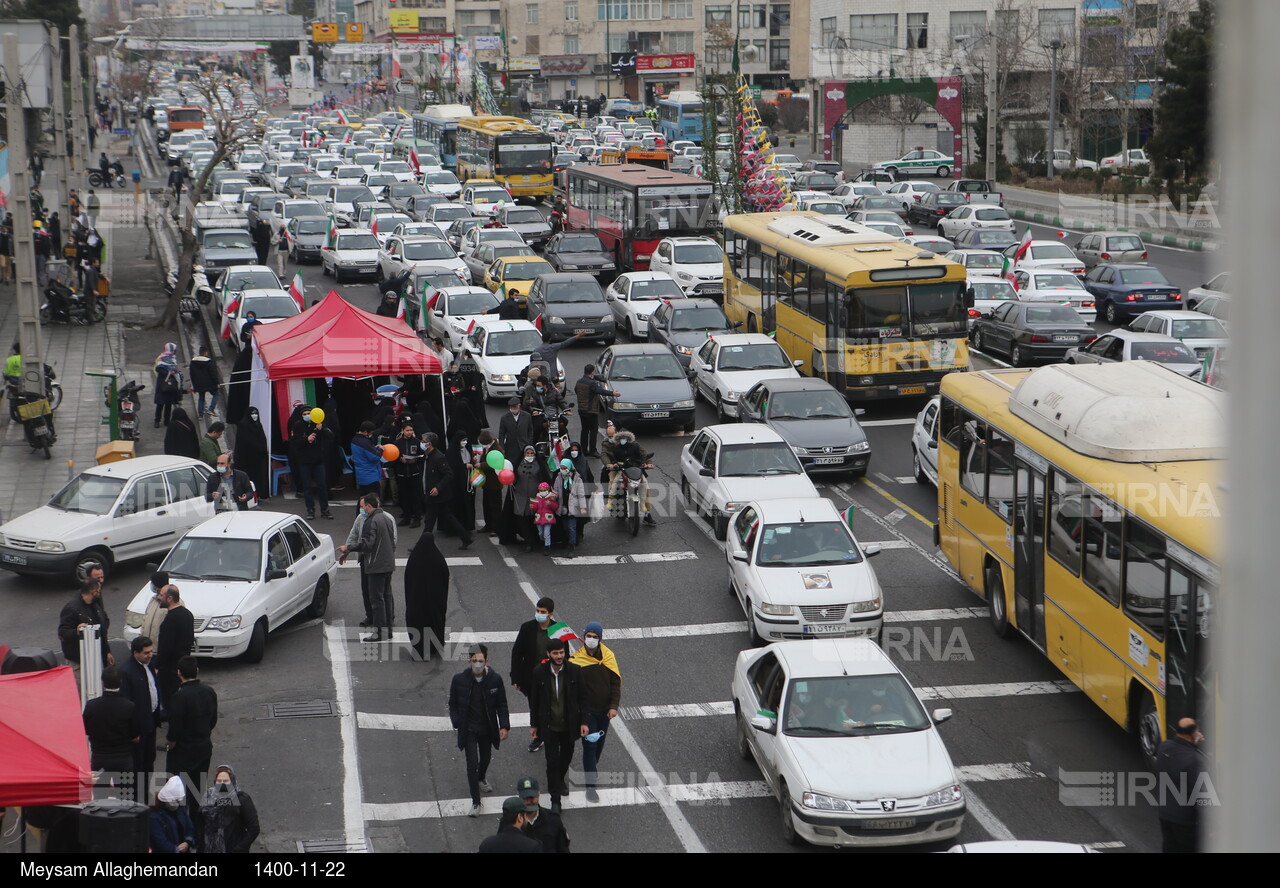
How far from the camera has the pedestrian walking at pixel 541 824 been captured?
9367 millimetres

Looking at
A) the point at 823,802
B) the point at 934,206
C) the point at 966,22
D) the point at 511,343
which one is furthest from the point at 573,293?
the point at 966,22

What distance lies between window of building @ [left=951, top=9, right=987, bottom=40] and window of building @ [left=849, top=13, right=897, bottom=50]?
139 inches

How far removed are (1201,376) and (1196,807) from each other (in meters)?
16.7

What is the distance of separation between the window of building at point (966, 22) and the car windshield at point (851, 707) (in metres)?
78.6

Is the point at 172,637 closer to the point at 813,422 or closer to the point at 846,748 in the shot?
the point at 846,748

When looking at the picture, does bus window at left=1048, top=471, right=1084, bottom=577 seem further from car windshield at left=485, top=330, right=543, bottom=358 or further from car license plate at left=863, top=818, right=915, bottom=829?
car windshield at left=485, top=330, right=543, bottom=358

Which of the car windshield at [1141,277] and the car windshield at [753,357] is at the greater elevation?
the car windshield at [1141,277]

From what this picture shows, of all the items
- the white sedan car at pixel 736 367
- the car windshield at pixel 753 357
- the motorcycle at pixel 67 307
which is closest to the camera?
the white sedan car at pixel 736 367

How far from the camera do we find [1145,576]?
37.4ft

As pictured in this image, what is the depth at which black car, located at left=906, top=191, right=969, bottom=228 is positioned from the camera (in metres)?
53.8

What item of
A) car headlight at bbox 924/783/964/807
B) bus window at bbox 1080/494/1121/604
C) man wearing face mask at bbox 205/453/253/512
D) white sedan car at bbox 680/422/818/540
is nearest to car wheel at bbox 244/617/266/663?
man wearing face mask at bbox 205/453/253/512

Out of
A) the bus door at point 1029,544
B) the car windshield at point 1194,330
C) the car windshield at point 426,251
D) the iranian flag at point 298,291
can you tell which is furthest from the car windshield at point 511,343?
the bus door at point 1029,544

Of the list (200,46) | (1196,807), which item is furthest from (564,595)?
(200,46)

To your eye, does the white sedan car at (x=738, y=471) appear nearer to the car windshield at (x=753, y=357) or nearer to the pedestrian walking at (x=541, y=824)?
the car windshield at (x=753, y=357)
